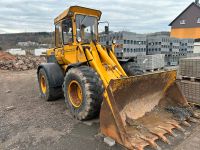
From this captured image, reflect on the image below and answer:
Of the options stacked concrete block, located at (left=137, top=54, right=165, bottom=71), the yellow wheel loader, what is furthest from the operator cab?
stacked concrete block, located at (left=137, top=54, right=165, bottom=71)

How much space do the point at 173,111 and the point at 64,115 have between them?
2696 millimetres

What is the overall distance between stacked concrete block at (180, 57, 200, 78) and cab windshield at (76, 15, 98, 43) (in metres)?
2.82

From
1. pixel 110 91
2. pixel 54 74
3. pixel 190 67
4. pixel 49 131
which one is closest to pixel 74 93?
pixel 49 131

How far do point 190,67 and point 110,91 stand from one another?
3365mm

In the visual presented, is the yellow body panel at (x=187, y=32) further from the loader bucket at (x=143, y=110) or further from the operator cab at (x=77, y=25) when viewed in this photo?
the loader bucket at (x=143, y=110)

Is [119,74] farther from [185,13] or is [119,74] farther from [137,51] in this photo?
[185,13]

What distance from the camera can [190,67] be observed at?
5711 millimetres

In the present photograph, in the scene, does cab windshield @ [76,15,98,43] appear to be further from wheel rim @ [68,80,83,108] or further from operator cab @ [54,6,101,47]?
wheel rim @ [68,80,83,108]

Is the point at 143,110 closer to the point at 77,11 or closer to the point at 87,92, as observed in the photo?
the point at 87,92

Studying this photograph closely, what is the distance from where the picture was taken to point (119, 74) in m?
4.80

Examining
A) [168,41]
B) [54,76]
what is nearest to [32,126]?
[54,76]

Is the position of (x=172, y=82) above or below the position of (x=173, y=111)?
above

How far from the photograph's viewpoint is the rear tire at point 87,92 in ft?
13.5

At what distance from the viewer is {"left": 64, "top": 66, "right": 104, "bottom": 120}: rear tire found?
411 cm
